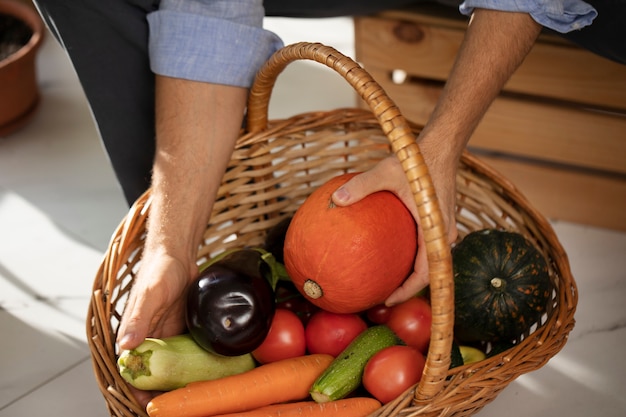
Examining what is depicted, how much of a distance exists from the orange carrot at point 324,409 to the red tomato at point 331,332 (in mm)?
122

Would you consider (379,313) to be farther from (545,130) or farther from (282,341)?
(545,130)

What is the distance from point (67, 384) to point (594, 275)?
0.97 meters

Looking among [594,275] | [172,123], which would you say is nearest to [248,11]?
[172,123]

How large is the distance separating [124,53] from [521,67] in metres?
0.73

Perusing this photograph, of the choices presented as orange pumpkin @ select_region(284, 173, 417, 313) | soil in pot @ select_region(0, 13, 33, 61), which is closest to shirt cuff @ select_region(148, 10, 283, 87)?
orange pumpkin @ select_region(284, 173, 417, 313)

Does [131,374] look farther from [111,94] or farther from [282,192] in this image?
[111,94]

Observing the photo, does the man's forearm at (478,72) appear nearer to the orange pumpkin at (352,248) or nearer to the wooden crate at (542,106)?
the orange pumpkin at (352,248)

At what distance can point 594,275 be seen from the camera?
143 cm

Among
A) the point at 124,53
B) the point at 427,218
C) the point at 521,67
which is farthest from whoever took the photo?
the point at 521,67

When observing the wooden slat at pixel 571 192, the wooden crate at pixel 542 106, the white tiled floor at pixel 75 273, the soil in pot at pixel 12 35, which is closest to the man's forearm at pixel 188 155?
the white tiled floor at pixel 75 273

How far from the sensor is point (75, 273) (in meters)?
1.48

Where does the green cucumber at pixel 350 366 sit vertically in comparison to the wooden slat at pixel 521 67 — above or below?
below

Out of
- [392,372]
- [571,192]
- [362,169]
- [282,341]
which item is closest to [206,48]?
[362,169]

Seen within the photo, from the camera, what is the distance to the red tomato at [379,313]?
44.3 inches
